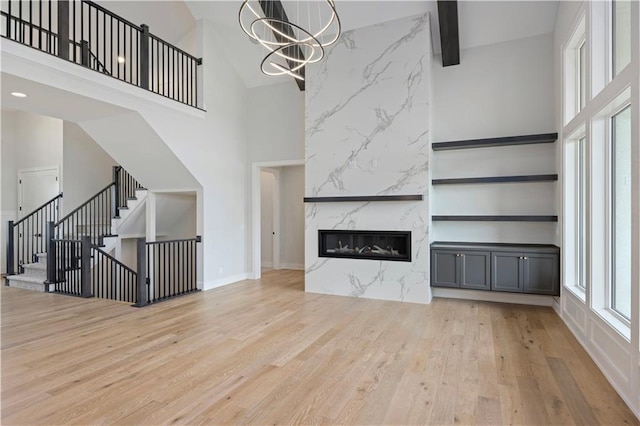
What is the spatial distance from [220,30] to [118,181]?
4.16 m

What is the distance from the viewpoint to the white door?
807cm

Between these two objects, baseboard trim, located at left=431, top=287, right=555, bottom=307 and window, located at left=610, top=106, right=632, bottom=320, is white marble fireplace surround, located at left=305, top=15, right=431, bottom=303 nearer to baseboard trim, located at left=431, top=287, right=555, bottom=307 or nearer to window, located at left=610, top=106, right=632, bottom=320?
baseboard trim, located at left=431, top=287, right=555, bottom=307

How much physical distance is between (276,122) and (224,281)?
131 inches

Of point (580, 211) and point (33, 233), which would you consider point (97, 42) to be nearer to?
point (33, 233)

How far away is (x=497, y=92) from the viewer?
543 cm

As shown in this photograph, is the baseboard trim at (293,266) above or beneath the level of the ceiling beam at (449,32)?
beneath

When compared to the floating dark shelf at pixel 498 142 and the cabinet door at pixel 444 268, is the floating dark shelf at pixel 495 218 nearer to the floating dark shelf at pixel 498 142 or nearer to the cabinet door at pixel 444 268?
the cabinet door at pixel 444 268

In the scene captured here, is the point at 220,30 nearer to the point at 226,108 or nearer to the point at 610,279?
the point at 226,108

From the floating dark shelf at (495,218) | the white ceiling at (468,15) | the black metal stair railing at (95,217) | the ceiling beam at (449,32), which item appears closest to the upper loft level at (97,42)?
the white ceiling at (468,15)

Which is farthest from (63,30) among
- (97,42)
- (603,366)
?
(603,366)

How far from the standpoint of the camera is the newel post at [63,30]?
3.99 metres

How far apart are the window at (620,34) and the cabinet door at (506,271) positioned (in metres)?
2.60

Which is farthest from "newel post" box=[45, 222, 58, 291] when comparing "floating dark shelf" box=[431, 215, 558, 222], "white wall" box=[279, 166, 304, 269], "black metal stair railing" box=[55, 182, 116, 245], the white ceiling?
"floating dark shelf" box=[431, 215, 558, 222]

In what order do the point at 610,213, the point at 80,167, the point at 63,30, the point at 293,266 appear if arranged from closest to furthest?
the point at 610,213
the point at 63,30
the point at 80,167
the point at 293,266
